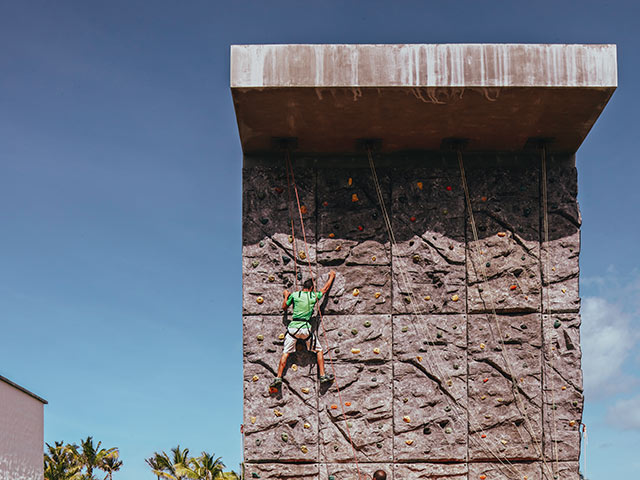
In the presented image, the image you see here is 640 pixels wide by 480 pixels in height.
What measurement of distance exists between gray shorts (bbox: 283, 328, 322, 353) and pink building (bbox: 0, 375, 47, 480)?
1035cm

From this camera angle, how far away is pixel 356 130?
10398 mm

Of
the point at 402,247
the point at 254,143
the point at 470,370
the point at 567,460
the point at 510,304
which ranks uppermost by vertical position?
the point at 254,143

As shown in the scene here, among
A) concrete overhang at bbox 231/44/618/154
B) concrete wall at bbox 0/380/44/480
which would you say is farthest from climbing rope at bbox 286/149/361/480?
concrete wall at bbox 0/380/44/480

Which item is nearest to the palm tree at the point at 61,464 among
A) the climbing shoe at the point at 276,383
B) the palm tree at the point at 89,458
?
the palm tree at the point at 89,458

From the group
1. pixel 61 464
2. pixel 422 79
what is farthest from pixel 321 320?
pixel 61 464

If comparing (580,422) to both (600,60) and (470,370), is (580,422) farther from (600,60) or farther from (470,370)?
(600,60)

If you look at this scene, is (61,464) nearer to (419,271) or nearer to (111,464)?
(111,464)

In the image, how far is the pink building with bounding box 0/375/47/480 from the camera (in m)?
18.6

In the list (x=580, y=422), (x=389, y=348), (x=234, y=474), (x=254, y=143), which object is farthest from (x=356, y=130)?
(x=234, y=474)

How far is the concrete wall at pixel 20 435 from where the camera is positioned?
60.9 ft

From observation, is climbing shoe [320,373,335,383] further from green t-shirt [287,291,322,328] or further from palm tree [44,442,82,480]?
palm tree [44,442,82,480]

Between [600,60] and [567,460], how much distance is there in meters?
4.73

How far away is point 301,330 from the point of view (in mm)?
10195

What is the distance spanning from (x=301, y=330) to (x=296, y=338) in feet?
0.44
